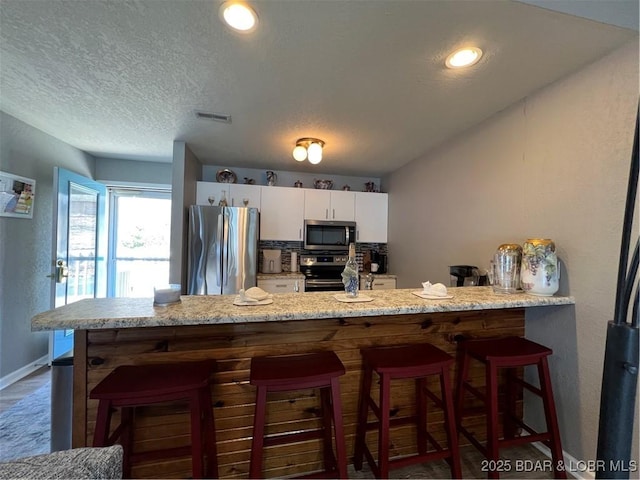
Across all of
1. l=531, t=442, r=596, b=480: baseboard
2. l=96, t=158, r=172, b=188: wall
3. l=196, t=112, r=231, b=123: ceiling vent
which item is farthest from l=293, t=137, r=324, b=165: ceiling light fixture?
l=531, t=442, r=596, b=480: baseboard

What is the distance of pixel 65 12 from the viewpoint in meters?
1.26

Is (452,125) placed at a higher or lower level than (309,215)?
higher

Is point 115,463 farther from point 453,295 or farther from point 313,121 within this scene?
point 313,121

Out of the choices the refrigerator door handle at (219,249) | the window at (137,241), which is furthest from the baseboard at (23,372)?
the refrigerator door handle at (219,249)

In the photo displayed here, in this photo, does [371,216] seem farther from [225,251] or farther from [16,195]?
[16,195]

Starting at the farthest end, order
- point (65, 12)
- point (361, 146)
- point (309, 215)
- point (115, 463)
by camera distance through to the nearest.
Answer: point (309, 215) < point (361, 146) < point (65, 12) < point (115, 463)

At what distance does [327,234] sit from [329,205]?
401mm

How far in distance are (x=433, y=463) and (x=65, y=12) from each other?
3019 mm

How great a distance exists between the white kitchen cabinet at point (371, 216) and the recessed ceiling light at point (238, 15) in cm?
273

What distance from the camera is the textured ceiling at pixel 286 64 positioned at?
4.09 feet

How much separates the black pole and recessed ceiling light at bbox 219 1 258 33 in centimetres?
140

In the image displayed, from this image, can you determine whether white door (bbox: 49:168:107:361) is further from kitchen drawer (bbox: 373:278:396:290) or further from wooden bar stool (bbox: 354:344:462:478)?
kitchen drawer (bbox: 373:278:396:290)

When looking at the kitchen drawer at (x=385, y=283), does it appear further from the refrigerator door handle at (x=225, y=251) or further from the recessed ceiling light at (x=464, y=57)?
the recessed ceiling light at (x=464, y=57)

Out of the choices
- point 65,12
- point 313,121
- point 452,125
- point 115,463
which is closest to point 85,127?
point 65,12
